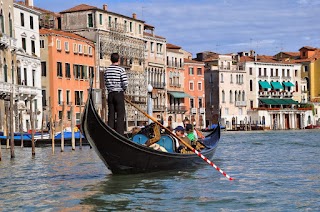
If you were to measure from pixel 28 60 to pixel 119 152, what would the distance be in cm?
1984

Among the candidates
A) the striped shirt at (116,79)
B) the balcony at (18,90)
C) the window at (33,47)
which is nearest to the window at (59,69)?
the window at (33,47)

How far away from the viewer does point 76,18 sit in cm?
3497

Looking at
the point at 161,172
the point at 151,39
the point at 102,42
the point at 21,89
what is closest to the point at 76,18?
the point at 102,42

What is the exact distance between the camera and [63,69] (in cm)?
3169

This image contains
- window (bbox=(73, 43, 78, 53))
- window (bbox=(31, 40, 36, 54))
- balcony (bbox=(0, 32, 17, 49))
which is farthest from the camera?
window (bbox=(73, 43, 78, 53))

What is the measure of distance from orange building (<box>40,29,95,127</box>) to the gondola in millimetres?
20437

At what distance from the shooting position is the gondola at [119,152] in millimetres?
8461

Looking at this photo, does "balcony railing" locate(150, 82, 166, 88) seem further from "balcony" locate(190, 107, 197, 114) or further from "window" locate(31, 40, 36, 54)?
"window" locate(31, 40, 36, 54)

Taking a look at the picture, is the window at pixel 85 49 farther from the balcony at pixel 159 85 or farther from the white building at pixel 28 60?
the balcony at pixel 159 85

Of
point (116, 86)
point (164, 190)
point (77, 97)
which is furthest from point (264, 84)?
point (164, 190)

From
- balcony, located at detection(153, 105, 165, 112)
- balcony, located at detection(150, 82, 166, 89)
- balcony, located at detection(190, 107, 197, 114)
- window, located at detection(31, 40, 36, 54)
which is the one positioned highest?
window, located at detection(31, 40, 36, 54)

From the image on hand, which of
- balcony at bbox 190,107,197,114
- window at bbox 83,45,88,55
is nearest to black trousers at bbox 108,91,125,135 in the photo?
window at bbox 83,45,88,55

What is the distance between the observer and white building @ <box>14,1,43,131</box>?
2719 cm

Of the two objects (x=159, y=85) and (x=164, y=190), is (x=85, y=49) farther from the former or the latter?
(x=164, y=190)
